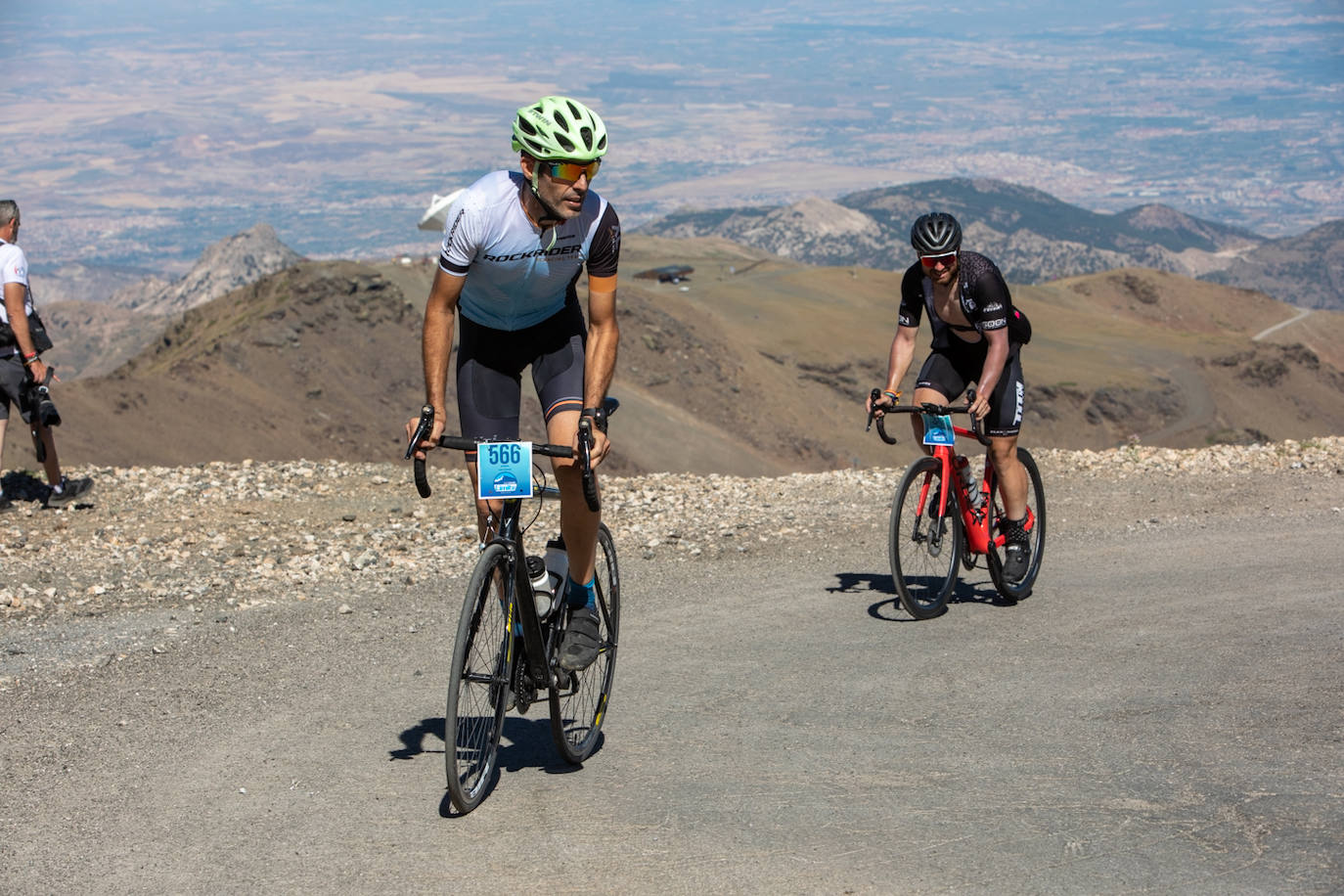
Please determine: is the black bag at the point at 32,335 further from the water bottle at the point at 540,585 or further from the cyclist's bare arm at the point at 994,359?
the cyclist's bare arm at the point at 994,359

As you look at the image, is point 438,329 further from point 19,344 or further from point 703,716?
point 19,344

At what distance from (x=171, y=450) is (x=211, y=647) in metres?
17.4

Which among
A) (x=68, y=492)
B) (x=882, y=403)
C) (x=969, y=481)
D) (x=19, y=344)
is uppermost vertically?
(x=882, y=403)

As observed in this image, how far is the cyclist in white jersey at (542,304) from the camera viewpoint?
482cm

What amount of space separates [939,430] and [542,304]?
11.6 ft

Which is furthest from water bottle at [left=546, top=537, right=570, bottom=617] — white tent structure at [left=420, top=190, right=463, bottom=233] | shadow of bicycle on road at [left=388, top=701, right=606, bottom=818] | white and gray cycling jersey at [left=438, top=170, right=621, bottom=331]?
white tent structure at [left=420, top=190, right=463, bottom=233]

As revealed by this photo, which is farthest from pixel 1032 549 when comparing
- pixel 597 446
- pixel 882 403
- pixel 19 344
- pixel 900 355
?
pixel 19 344

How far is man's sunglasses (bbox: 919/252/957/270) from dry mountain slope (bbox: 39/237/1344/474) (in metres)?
17.9

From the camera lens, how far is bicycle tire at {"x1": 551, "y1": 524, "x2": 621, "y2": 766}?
5293 millimetres

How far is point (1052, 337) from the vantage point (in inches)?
2306

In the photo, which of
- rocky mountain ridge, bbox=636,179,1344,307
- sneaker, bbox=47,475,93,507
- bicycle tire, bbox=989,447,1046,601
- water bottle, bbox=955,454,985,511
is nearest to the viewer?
water bottle, bbox=955,454,985,511

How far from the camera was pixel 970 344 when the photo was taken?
26.4 feet

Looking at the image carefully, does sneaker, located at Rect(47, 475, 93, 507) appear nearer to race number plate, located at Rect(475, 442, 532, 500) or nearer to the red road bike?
the red road bike

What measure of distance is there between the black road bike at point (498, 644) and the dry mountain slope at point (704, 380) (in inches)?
735
